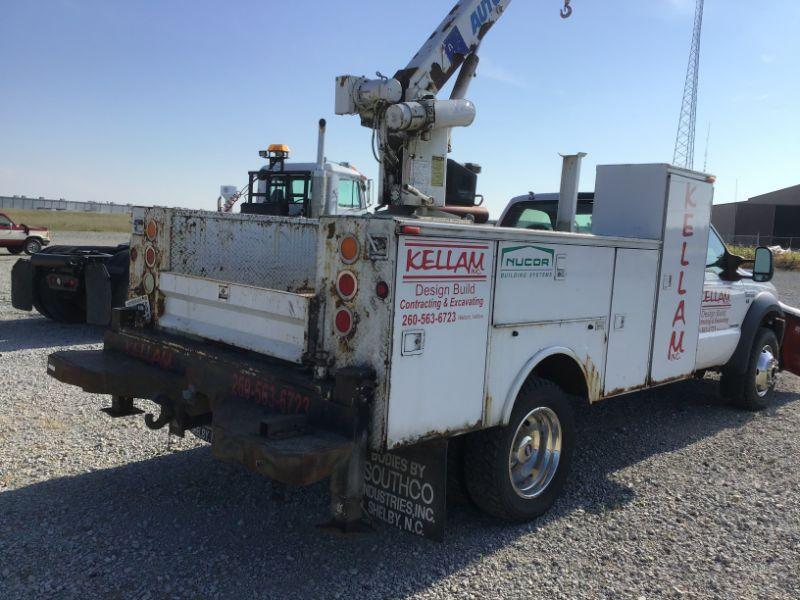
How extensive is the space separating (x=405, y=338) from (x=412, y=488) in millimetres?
864

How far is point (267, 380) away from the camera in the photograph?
142 inches

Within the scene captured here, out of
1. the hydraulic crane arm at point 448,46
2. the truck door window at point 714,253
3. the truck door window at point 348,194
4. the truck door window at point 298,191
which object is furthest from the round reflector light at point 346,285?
the truck door window at point 298,191

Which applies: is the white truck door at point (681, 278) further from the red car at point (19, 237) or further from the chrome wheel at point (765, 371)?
the red car at point (19, 237)

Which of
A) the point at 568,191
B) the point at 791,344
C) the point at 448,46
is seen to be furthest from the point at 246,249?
the point at 791,344

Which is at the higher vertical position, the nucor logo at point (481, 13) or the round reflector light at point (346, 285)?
the nucor logo at point (481, 13)

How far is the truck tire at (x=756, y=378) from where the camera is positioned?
22.7ft

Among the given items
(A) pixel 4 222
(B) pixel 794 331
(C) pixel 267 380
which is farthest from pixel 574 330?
(A) pixel 4 222

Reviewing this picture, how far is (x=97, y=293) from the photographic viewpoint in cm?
918

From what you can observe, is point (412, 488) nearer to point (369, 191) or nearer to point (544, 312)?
point (544, 312)

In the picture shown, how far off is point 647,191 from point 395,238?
2784 millimetres

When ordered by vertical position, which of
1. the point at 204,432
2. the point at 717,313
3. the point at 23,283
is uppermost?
the point at 717,313

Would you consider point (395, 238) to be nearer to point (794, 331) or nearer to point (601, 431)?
point (601, 431)

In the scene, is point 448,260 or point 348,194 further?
point 348,194

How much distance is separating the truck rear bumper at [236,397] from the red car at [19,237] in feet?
68.1
